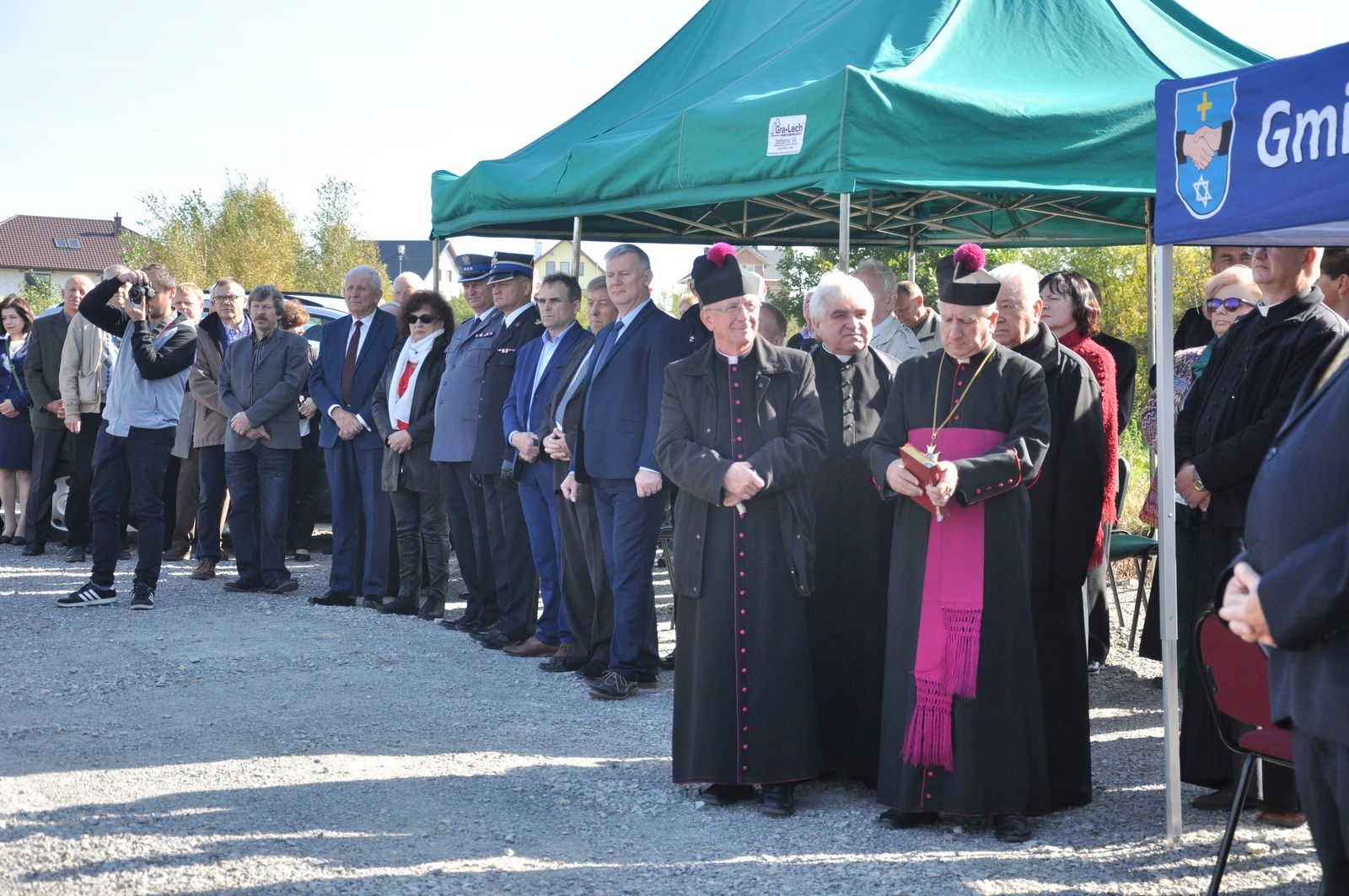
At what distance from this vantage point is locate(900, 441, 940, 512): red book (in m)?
4.27

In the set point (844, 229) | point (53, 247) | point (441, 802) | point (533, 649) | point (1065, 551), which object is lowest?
point (441, 802)

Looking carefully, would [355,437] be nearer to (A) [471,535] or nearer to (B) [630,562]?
(A) [471,535]

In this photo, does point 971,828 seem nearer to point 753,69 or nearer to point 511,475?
point 511,475

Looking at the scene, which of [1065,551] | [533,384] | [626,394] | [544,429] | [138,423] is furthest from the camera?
[138,423]

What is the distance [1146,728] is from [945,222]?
520 cm

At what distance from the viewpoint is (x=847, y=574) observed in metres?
5.14

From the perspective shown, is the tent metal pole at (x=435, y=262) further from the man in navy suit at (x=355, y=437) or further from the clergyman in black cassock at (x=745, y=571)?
the clergyman in black cassock at (x=745, y=571)

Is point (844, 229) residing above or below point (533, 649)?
above

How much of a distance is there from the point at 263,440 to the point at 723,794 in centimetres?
536

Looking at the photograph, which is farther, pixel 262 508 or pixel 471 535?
pixel 262 508

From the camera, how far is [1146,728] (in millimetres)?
5910

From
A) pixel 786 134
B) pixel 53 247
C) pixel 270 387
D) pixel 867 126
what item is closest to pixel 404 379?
pixel 270 387

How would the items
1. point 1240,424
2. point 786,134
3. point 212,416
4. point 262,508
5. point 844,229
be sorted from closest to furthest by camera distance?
point 1240,424, point 844,229, point 786,134, point 262,508, point 212,416

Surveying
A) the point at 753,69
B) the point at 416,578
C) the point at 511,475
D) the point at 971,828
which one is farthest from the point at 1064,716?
the point at 416,578
